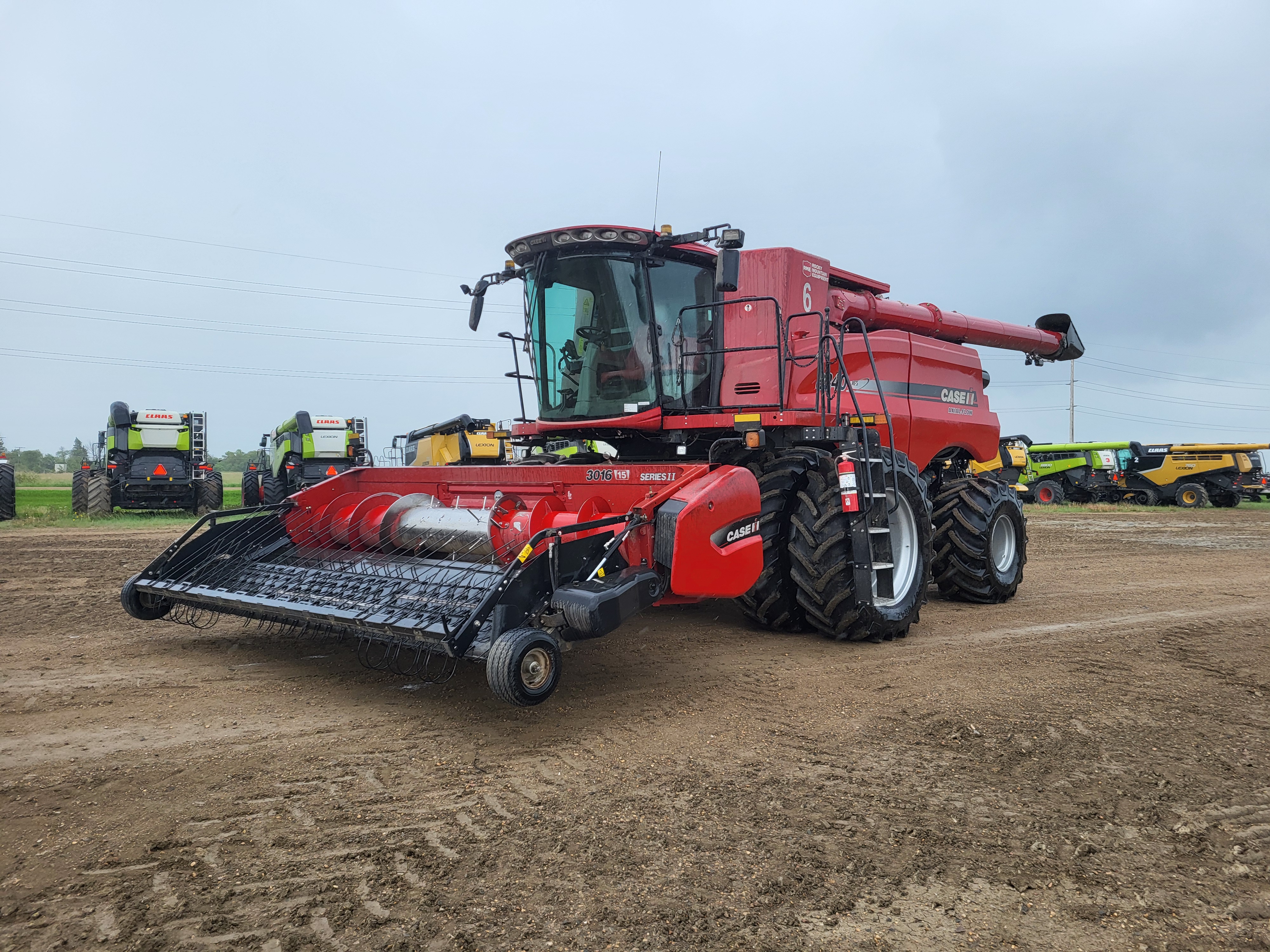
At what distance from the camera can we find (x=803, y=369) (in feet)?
20.7

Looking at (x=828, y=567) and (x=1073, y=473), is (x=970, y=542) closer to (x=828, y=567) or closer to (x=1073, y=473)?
(x=828, y=567)

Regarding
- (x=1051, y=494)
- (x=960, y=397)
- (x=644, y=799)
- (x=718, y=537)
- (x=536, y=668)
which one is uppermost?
(x=960, y=397)

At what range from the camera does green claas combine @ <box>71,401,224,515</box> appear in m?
18.2

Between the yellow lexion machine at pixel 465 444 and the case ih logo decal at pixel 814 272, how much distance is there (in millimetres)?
10893

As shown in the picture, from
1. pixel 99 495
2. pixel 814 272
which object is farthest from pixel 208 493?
pixel 814 272

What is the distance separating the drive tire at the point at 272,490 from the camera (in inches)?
750

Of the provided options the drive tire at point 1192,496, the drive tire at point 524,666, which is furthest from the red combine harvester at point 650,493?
the drive tire at point 1192,496

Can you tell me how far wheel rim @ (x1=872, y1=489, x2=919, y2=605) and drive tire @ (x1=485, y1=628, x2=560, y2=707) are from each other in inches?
125

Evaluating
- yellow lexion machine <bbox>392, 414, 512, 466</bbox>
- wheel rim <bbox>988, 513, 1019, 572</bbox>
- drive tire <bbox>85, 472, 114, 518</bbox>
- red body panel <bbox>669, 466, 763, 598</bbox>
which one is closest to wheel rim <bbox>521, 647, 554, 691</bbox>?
red body panel <bbox>669, 466, 763, 598</bbox>

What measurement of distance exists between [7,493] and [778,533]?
58.1ft

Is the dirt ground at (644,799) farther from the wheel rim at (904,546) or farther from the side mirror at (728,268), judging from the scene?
the side mirror at (728,268)

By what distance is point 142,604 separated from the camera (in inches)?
213

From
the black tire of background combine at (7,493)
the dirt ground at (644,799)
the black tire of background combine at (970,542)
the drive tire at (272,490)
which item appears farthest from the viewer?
the drive tire at (272,490)

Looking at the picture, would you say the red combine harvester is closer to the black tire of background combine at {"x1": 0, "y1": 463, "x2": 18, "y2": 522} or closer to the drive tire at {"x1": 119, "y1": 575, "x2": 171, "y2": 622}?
the drive tire at {"x1": 119, "y1": 575, "x2": 171, "y2": 622}
